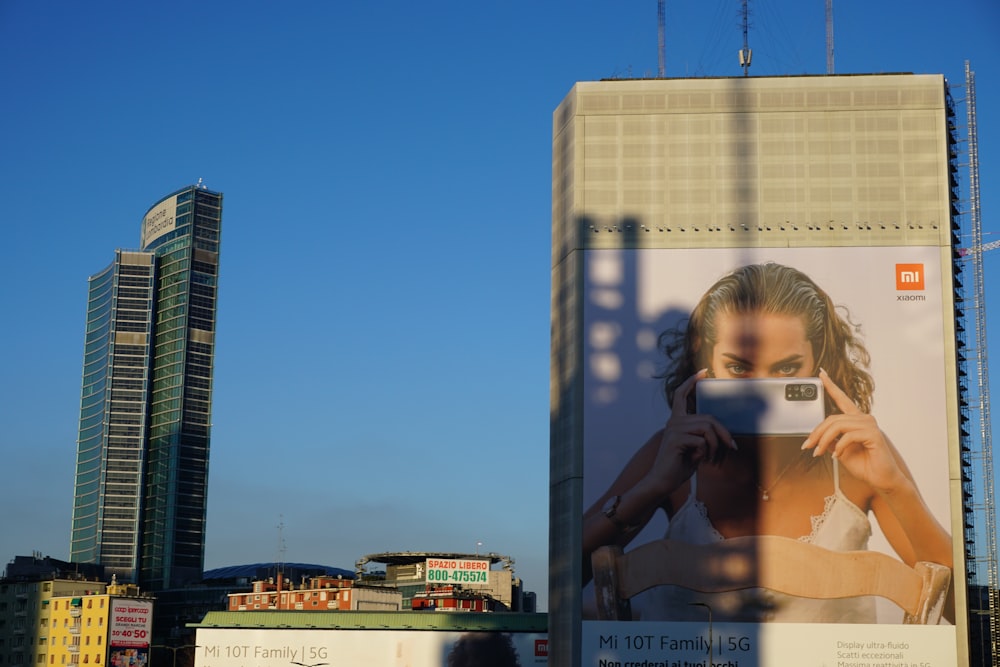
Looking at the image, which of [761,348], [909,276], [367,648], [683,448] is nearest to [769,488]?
[683,448]

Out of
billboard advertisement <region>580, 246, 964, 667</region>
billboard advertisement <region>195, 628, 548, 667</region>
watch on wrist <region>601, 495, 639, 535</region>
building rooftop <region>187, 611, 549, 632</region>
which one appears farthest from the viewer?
building rooftop <region>187, 611, 549, 632</region>

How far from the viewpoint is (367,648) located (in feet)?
584

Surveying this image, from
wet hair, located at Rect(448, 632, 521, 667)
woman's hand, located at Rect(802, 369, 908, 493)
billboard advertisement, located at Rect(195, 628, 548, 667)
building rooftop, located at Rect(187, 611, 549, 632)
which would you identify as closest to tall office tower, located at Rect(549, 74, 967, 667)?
woman's hand, located at Rect(802, 369, 908, 493)

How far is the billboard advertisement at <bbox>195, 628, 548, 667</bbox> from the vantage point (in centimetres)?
17412

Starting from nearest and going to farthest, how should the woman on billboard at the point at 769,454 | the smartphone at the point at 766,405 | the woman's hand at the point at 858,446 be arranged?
the woman on billboard at the point at 769,454
the woman's hand at the point at 858,446
the smartphone at the point at 766,405

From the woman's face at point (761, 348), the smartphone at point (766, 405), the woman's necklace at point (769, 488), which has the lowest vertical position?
the woman's necklace at point (769, 488)

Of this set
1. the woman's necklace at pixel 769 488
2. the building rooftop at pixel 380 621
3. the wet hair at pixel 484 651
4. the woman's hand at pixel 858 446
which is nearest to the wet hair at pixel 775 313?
the woman's hand at pixel 858 446

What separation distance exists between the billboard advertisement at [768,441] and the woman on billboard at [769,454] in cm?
13

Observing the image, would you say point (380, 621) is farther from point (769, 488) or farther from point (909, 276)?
point (909, 276)

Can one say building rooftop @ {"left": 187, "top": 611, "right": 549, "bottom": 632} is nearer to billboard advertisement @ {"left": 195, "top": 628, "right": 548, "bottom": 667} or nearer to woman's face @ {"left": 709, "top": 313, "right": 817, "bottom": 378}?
billboard advertisement @ {"left": 195, "top": 628, "right": 548, "bottom": 667}

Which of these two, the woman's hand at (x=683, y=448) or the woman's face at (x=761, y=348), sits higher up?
the woman's face at (x=761, y=348)

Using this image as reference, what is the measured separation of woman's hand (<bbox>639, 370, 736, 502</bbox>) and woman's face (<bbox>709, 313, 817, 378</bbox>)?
15.5 ft

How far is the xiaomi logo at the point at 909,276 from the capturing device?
12850cm

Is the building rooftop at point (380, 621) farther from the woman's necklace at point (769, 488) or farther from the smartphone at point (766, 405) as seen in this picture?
the smartphone at point (766, 405)
